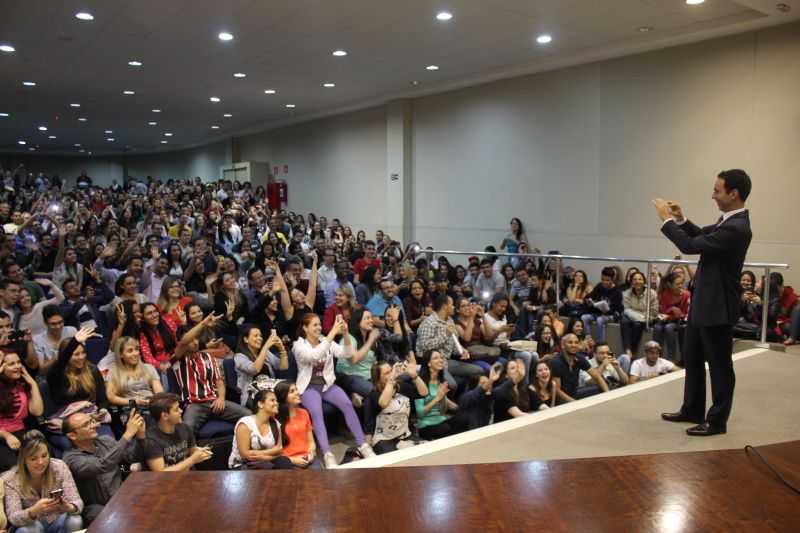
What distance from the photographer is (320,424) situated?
486 cm

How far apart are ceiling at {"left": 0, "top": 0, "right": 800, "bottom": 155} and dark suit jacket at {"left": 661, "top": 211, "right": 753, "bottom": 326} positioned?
4897 mm

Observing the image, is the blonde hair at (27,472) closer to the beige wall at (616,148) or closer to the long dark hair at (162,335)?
the long dark hair at (162,335)

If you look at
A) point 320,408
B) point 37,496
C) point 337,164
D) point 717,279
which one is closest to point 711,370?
point 717,279

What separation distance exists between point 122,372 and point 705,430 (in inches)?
154

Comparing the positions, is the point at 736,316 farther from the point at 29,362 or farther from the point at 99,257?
the point at 99,257

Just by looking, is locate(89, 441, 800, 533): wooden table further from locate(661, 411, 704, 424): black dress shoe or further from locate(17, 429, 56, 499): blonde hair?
locate(17, 429, 56, 499): blonde hair

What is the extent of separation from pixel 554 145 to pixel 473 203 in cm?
205

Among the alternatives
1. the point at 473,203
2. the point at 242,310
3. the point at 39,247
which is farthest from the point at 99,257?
the point at 473,203

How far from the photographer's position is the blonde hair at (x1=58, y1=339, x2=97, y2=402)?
14.2 feet

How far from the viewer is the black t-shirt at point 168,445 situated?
3838 millimetres

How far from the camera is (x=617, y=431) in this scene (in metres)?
3.37

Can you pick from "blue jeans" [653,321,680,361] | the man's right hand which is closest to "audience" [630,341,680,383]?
"blue jeans" [653,321,680,361]

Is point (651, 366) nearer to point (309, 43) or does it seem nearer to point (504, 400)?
point (504, 400)

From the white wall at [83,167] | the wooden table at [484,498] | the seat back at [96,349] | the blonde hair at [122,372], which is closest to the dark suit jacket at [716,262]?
the wooden table at [484,498]
